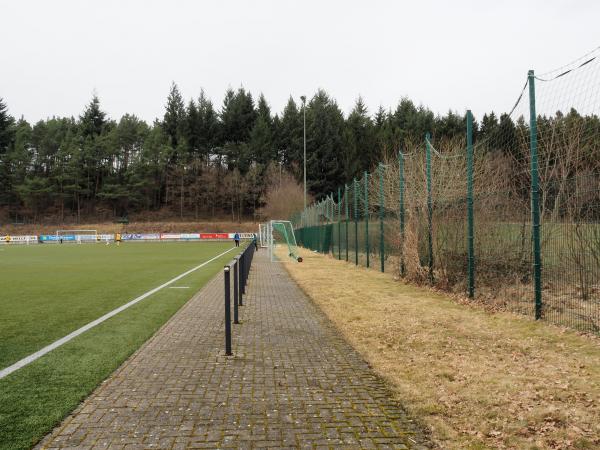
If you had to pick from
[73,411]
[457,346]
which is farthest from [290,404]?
[457,346]

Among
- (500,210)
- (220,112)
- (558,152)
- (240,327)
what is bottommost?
(240,327)

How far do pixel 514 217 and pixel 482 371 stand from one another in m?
5.47

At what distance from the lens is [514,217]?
10008 mm

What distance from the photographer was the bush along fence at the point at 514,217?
822cm

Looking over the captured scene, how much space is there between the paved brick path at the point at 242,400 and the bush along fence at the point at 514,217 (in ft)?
13.3

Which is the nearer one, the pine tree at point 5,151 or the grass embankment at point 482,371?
the grass embankment at point 482,371

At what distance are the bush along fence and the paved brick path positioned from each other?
13.3 ft

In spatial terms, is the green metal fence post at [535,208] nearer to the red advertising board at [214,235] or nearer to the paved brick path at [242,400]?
the paved brick path at [242,400]

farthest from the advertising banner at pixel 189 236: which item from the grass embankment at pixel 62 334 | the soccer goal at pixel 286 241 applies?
the grass embankment at pixel 62 334

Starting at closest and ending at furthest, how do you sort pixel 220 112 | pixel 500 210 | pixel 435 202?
pixel 500 210 < pixel 435 202 < pixel 220 112

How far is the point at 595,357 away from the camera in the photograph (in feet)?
18.9

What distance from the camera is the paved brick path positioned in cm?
368

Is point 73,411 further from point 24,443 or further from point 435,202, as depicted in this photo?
point 435,202

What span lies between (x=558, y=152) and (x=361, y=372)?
606cm
